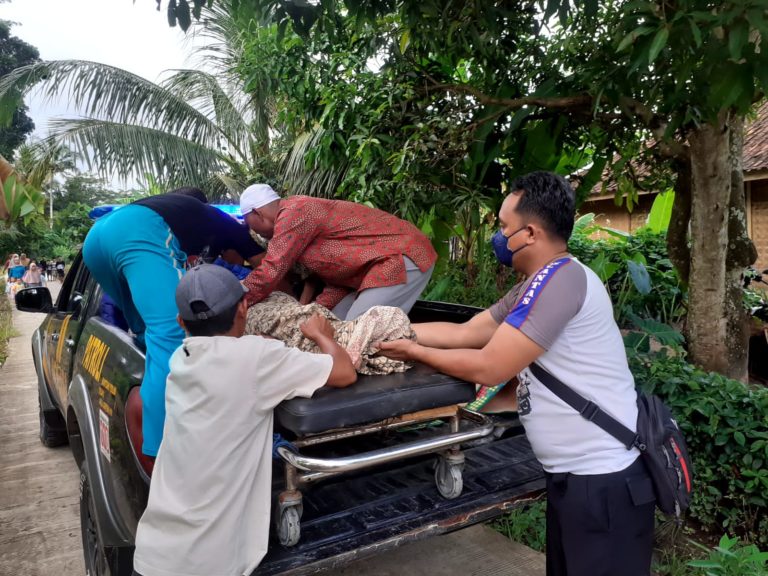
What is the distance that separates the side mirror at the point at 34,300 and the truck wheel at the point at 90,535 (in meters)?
1.47

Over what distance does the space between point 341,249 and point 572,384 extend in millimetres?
1473

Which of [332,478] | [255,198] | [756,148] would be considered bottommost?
[332,478]

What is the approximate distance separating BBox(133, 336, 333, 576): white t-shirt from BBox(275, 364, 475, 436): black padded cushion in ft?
0.18

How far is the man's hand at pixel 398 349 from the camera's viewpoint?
2.08m

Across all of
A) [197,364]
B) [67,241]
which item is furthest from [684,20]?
[67,241]

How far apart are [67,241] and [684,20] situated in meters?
35.4

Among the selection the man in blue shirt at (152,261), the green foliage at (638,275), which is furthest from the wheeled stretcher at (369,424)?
the green foliage at (638,275)

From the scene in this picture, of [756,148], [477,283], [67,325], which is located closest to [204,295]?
[67,325]

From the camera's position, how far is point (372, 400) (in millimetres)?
1827

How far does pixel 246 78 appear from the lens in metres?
4.95

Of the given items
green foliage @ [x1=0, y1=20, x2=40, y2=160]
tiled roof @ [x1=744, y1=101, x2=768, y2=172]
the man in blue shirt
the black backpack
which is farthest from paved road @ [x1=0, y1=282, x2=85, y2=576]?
green foliage @ [x1=0, y1=20, x2=40, y2=160]

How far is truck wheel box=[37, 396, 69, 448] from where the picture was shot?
4.53 meters

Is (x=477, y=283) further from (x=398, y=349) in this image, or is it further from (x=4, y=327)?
(x=4, y=327)

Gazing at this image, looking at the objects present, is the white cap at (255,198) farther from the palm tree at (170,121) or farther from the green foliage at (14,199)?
the palm tree at (170,121)
